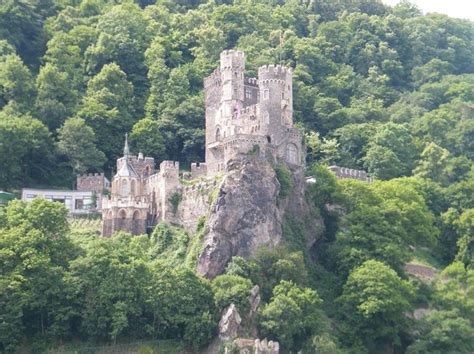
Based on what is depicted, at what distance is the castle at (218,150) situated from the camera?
8606 centimetres

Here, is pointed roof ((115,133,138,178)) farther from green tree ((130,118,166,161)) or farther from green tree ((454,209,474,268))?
green tree ((454,209,474,268))

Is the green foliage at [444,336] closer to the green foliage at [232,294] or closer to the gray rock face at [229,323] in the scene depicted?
the green foliage at [232,294]

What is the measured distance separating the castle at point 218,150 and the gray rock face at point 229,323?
407 inches

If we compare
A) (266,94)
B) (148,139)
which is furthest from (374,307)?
(148,139)

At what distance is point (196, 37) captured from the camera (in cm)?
12062

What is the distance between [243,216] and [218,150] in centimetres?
871

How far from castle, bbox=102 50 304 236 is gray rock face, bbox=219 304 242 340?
33.9 feet

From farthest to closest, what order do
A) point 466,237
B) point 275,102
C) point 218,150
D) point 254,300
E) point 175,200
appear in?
point 466,237 < point 218,150 < point 275,102 < point 175,200 < point 254,300

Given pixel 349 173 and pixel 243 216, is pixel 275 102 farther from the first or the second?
pixel 349 173

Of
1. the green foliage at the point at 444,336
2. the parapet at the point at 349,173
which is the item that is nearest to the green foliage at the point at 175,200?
the parapet at the point at 349,173

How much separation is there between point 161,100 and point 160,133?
6.89 metres

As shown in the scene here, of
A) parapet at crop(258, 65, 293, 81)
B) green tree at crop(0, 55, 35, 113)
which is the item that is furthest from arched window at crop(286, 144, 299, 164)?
green tree at crop(0, 55, 35, 113)

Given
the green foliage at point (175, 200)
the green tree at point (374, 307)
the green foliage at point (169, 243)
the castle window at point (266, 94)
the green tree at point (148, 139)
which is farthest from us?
the green tree at point (148, 139)

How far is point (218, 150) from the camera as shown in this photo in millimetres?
89625
